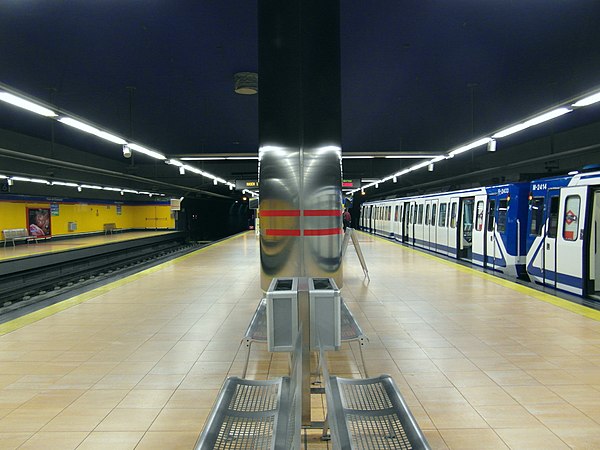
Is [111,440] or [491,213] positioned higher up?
[491,213]

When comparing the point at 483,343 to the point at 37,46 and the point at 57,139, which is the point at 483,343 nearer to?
the point at 37,46

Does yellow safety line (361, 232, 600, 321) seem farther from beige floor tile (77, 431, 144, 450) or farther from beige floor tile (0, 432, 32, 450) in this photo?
beige floor tile (0, 432, 32, 450)

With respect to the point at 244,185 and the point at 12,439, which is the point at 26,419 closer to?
the point at 12,439

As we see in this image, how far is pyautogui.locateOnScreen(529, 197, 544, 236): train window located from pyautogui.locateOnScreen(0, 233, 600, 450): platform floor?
4.68 feet

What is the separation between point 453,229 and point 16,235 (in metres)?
16.9

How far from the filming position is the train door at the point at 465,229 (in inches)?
492

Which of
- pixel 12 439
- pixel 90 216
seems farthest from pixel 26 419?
pixel 90 216

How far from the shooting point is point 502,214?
→ 31.2 feet

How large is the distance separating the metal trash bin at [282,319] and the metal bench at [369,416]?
40cm

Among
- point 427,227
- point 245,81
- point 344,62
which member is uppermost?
point 344,62

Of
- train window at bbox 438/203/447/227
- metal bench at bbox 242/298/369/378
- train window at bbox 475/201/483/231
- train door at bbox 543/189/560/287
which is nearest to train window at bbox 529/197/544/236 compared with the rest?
train door at bbox 543/189/560/287

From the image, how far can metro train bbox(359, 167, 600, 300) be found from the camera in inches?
264

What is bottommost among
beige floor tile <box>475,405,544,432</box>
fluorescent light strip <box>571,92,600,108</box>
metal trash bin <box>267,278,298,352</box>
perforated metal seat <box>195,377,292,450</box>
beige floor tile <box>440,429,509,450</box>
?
beige floor tile <box>440,429,509,450</box>

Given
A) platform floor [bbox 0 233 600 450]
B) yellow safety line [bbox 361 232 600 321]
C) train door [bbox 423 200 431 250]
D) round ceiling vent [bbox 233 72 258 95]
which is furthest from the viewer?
train door [bbox 423 200 431 250]
